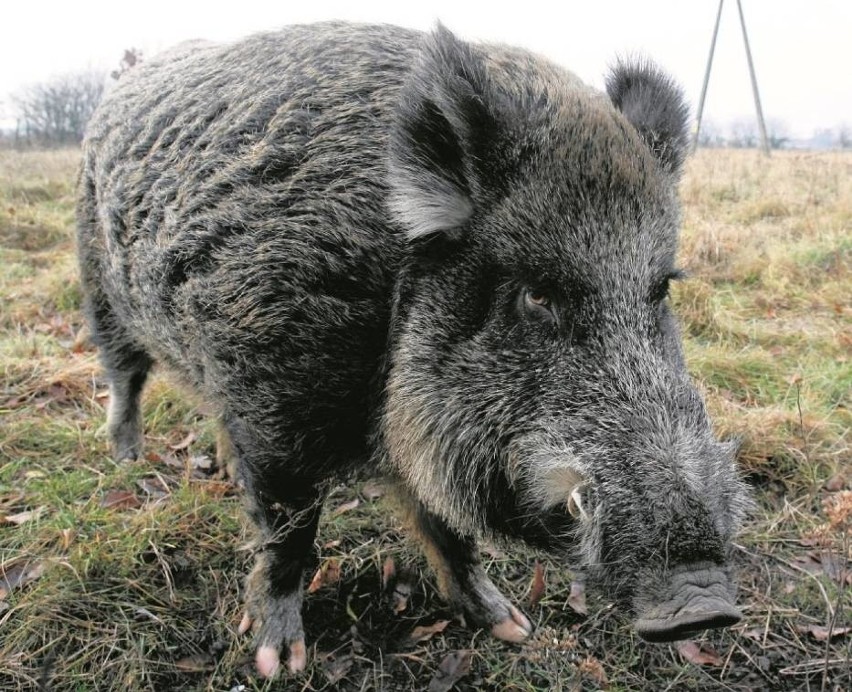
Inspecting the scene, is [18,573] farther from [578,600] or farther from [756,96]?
[756,96]

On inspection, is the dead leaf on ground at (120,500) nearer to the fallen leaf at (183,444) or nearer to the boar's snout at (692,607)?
the fallen leaf at (183,444)

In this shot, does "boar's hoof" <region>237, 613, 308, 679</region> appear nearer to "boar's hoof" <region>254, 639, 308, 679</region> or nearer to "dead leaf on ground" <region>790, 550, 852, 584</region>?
"boar's hoof" <region>254, 639, 308, 679</region>

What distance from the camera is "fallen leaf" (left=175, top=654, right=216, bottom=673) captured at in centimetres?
290

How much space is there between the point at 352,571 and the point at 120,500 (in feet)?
4.57

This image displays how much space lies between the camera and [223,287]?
2662 millimetres

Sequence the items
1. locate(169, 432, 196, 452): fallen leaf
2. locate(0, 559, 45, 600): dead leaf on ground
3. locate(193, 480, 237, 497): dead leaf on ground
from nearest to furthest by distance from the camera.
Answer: locate(0, 559, 45, 600): dead leaf on ground
locate(193, 480, 237, 497): dead leaf on ground
locate(169, 432, 196, 452): fallen leaf

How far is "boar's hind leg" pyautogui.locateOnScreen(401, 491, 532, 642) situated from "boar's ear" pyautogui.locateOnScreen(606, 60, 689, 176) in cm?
179

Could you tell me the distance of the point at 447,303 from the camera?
2.37 m

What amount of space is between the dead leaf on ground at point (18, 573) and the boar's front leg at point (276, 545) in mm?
986

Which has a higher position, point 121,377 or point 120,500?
point 121,377

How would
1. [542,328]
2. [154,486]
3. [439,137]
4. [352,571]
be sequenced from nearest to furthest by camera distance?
1. [542,328]
2. [439,137]
3. [352,571]
4. [154,486]

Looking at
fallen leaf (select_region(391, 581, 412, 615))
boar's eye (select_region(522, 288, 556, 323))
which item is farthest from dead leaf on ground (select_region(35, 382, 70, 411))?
boar's eye (select_region(522, 288, 556, 323))

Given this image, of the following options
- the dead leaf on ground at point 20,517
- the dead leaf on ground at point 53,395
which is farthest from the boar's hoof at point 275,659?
the dead leaf on ground at point 53,395

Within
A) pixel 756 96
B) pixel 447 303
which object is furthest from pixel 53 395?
pixel 756 96
